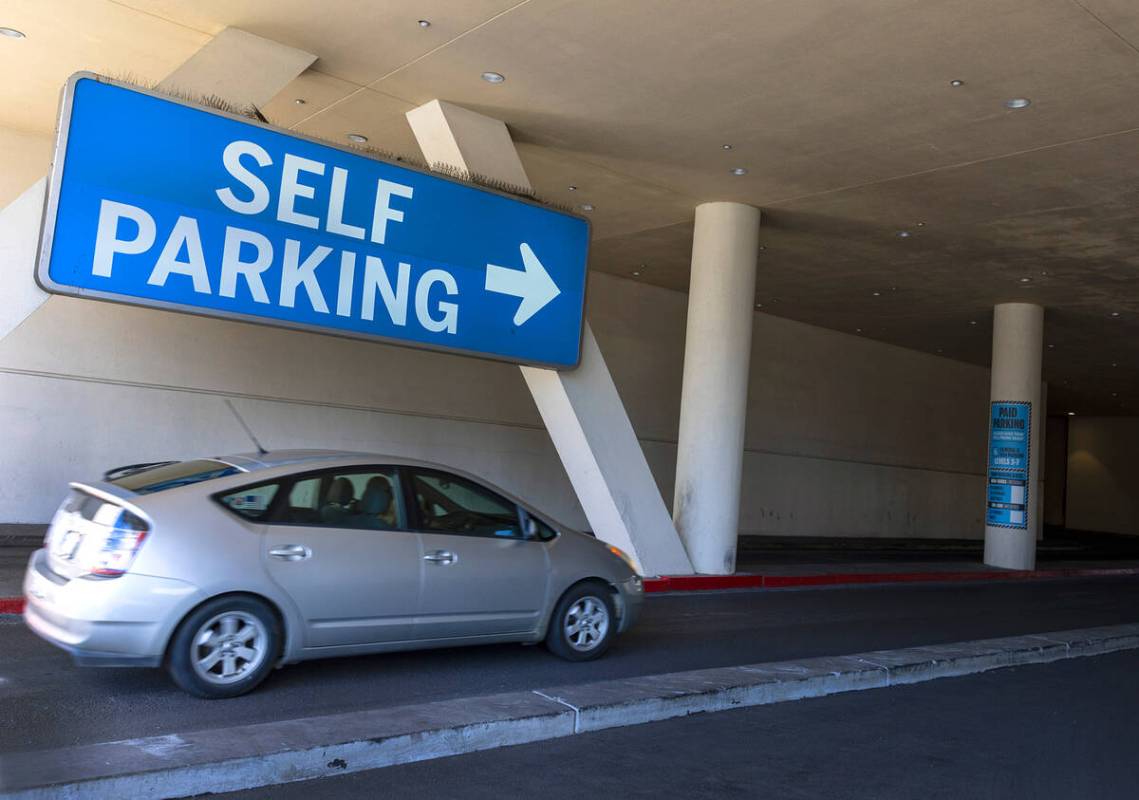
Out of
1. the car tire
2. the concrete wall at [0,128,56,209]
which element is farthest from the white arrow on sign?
the concrete wall at [0,128,56,209]

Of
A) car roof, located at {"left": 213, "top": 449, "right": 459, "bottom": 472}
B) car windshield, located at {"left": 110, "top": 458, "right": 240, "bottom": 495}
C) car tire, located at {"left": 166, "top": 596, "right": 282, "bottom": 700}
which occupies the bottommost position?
car tire, located at {"left": 166, "top": 596, "right": 282, "bottom": 700}

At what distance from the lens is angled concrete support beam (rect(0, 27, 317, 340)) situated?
27.9 ft

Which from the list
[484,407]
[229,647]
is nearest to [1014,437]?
[484,407]

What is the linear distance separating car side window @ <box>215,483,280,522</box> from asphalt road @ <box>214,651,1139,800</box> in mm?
1983

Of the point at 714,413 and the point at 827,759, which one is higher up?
the point at 714,413

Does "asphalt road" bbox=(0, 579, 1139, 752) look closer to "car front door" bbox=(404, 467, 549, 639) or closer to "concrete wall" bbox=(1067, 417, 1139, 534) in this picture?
"car front door" bbox=(404, 467, 549, 639)

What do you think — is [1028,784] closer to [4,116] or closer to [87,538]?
[87,538]

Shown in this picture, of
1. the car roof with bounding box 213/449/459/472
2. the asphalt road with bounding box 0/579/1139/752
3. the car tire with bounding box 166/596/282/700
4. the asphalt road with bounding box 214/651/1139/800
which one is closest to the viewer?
the asphalt road with bounding box 214/651/1139/800

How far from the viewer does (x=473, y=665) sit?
7.10m

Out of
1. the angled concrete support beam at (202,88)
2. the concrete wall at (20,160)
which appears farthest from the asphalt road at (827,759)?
the concrete wall at (20,160)

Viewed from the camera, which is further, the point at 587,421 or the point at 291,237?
the point at 587,421

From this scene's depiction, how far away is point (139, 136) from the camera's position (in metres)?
8.74

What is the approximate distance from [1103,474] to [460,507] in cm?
4544

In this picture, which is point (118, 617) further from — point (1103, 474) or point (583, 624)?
point (1103, 474)
